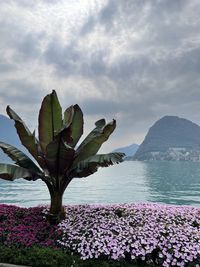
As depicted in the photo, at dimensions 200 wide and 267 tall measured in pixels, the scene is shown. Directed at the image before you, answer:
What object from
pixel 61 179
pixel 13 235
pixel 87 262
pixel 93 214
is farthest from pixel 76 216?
pixel 87 262

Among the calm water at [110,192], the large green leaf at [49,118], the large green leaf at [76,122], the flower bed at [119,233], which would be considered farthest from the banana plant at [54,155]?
the calm water at [110,192]

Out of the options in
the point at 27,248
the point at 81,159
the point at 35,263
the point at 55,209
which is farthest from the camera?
the point at 81,159

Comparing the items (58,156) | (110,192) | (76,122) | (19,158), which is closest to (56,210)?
(58,156)

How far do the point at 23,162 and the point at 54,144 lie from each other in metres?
1.31

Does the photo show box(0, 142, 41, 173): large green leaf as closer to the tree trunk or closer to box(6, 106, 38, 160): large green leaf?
box(6, 106, 38, 160): large green leaf

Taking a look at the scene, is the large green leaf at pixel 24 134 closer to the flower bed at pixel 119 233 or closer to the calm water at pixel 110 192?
the flower bed at pixel 119 233

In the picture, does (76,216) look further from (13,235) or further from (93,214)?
(13,235)

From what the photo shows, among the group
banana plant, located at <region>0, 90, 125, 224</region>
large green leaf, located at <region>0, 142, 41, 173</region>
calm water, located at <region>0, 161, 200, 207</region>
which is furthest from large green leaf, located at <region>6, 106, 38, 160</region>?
calm water, located at <region>0, 161, 200, 207</region>

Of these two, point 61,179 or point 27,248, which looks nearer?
point 27,248

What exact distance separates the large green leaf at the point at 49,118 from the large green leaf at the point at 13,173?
3.11 ft

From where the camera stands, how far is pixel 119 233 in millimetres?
7215

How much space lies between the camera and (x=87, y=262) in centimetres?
632

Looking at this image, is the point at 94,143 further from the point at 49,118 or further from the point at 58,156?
the point at 49,118

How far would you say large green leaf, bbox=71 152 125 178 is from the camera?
809 centimetres
